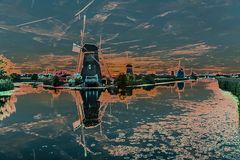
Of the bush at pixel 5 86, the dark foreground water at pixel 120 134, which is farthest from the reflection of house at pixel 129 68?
the dark foreground water at pixel 120 134

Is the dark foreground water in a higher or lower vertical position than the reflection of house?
lower

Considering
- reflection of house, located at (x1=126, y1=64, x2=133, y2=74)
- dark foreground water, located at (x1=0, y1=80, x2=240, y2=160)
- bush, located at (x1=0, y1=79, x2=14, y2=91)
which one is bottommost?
dark foreground water, located at (x1=0, y1=80, x2=240, y2=160)

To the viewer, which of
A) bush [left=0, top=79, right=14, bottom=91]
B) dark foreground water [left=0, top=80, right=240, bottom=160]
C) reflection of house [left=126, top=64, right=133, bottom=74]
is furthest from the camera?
reflection of house [left=126, top=64, right=133, bottom=74]

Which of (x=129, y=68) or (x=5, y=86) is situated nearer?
(x=5, y=86)

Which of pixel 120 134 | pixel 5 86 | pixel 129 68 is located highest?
pixel 129 68

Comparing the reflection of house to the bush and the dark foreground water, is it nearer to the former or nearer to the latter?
the bush

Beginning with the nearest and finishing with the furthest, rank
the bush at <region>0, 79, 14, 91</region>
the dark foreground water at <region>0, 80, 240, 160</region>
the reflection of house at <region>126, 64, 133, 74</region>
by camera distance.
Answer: the dark foreground water at <region>0, 80, 240, 160</region> < the bush at <region>0, 79, 14, 91</region> < the reflection of house at <region>126, 64, 133, 74</region>

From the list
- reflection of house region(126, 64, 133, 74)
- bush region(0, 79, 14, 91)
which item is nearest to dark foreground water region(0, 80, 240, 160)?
bush region(0, 79, 14, 91)

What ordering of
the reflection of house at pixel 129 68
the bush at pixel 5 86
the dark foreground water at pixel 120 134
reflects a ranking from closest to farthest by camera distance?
the dark foreground water at pixel 120 134, the bush at pixel 5 86, the reflection of house at pixel 129 68

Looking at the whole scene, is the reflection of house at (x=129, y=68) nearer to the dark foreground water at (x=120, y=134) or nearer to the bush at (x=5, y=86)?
the bush at (x=5, y=86)

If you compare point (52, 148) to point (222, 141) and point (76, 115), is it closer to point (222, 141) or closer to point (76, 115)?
point (222, 141)

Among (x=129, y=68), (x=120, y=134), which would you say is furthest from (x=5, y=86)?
(x=120, y=134)

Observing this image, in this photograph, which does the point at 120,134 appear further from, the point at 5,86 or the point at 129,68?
the point at 129,68
